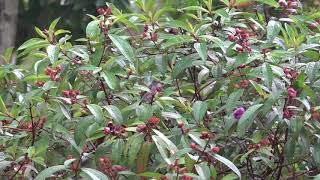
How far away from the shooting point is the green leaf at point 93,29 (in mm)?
1729

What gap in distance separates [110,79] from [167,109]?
0.55 feet

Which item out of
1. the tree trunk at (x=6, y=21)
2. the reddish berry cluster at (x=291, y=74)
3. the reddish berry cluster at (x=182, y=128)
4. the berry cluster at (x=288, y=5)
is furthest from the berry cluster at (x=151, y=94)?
the tree trunk at (x=6, y=21)

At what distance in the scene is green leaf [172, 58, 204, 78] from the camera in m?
1.74

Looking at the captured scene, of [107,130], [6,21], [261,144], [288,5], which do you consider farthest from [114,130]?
[6,21]

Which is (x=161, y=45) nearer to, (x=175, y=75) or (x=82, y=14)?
(x=175, y=75)

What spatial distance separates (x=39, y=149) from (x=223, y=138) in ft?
1.55

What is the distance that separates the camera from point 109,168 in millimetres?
1551

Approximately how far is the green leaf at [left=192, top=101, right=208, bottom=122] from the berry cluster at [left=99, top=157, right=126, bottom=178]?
23 centimetres

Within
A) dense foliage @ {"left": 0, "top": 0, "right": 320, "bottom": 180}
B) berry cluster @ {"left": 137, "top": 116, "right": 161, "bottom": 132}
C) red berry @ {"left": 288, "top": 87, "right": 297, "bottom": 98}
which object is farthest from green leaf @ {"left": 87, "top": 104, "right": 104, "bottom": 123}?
red berry @ {"left": 288, "top": 87, "right": 297, "bottom": 98}

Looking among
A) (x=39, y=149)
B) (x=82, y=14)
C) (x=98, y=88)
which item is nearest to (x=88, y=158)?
(x=39, y=149)

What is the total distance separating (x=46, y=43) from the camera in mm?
1830

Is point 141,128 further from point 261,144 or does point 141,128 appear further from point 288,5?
point 288,5

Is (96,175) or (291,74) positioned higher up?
(291,74)

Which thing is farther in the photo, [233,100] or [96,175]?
[233,100]
